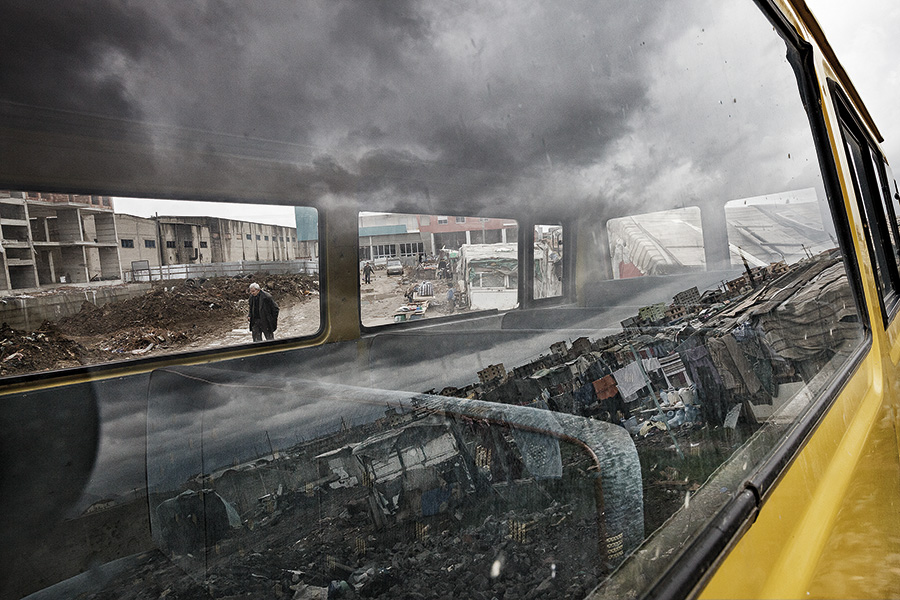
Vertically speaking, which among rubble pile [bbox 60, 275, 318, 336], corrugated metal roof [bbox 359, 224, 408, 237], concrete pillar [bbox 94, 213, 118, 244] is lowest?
rubble pile [bbox 60, 275, 318, 336]

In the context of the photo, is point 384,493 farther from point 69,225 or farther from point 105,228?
point 69,225

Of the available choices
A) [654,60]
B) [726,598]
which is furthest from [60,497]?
[654,60]

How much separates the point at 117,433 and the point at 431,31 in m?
1.81

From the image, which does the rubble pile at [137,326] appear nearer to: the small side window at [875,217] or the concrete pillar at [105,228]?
the concrete pillar at [105,228]

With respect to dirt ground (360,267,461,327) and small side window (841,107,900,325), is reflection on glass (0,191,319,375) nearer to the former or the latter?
dirt ground (360,267,461,327)

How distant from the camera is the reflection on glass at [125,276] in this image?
137 centimetres

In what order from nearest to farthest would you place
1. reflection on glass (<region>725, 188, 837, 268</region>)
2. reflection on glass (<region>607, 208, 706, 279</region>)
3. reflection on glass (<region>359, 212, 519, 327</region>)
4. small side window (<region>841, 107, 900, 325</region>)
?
reflection on glass (<region>607, 208, 706, 279</region>) < reflection on glass (<region>725, 188, 837, 268</region>) < reflection on glass (<region>359, 212, 519, 327</region>) < small side window (<region>841, 107, 900, 325</region>)

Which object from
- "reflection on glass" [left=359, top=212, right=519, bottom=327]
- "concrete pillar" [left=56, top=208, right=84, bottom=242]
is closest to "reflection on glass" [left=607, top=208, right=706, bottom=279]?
"reflection on glass" [left=359, top=212, right=519, bottom=327]

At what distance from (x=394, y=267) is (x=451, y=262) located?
1.17ft

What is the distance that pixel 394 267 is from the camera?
1.51 meters

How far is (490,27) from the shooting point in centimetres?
74

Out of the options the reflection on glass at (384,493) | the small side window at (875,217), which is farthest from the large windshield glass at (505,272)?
the small side window at (875,217)

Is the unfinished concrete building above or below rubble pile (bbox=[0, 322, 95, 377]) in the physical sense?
above

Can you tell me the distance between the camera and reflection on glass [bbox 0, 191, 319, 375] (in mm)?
1373
